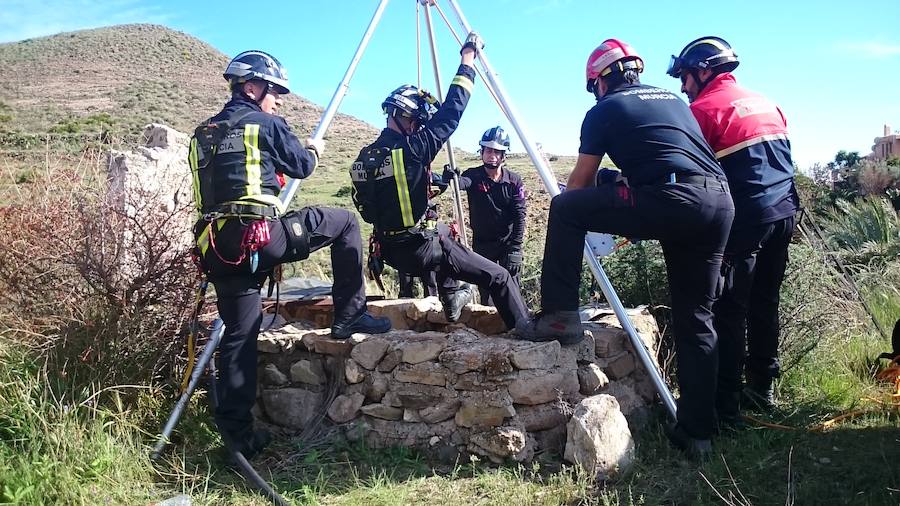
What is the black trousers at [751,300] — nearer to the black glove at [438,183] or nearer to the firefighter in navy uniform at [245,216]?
the black glove at [438,183]

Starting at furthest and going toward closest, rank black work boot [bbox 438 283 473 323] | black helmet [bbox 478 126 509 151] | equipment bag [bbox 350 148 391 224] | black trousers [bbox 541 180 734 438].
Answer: black helmet [bbox 478 126 509 151]
black work boot [bbox 438 283 473 323]
equipment bag [bbox 350 148 391 224]
black trousers [bbox 541 180 734 438]

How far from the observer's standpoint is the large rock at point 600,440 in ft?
11.8

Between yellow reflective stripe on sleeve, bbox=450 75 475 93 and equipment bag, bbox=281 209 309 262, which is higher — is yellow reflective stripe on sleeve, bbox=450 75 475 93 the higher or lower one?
the higher one

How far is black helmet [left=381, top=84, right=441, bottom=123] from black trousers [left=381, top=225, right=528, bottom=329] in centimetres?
93

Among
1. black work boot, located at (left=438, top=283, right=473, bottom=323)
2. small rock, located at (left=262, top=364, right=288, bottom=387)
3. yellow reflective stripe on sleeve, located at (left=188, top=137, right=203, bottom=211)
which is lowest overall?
small rock, located at (left=262, top=364, right=288, bottom=387)

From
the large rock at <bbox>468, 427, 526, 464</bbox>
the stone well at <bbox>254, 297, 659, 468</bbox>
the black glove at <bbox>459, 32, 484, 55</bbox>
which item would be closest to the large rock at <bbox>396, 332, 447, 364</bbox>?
the stone well at <bbox>254, 297, 659, 468</bbox>

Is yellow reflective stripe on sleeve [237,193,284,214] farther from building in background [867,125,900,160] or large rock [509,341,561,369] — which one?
building in background [867,125,900,160]

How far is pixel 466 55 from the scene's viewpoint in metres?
4.77

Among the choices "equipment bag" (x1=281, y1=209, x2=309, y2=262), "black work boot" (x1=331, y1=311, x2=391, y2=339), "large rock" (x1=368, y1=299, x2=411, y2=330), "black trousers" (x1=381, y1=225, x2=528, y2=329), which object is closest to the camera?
"equipment bag" (x1=281, y1=209, x2=309, y2=262)

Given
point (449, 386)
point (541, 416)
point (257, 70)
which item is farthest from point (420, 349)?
point (257, 70)

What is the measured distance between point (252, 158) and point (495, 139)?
3.81 meters

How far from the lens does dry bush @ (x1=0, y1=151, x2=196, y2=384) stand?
13.4 feet

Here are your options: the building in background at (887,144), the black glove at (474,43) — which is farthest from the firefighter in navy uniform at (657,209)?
the building in background at (887,144)

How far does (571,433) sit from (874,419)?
81.8 inches
